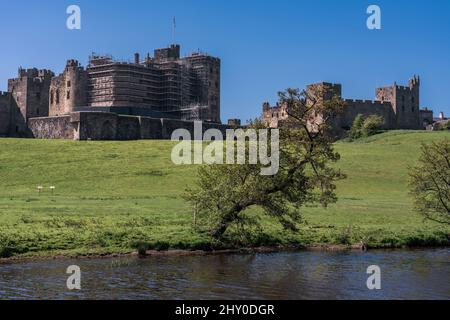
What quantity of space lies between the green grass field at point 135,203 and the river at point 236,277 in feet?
9.57

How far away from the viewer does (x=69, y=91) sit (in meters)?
124

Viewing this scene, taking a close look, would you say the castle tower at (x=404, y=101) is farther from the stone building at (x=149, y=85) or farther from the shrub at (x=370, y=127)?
the stone building at (x=149, y=85)

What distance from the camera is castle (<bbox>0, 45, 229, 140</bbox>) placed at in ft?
390

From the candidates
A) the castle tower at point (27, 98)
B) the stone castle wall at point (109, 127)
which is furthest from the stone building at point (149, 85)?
the stone castle wall at point (109, 127)

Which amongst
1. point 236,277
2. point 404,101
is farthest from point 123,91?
point 236,277

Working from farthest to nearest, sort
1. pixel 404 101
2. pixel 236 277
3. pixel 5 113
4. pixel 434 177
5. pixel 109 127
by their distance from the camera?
pixel 404 101 → pixel 5 113 → pixel 109 127 → pixel 434 177 → pixel 236 277

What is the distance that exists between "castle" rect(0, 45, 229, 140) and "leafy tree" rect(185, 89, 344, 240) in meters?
78.6

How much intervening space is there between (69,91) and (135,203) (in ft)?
269

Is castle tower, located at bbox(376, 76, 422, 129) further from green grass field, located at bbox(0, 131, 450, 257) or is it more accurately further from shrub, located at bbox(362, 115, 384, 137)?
green grass field, located at bbox(0, 131, 450, 257)

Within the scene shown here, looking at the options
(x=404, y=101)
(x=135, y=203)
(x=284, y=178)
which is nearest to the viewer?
(x=284, y=178)

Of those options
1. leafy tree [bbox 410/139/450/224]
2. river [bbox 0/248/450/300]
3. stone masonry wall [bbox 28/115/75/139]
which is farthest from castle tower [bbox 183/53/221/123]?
river [bbox 0/248/450/300]

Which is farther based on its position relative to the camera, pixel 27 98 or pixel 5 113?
pixel 27 98

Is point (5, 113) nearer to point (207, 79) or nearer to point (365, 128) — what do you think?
point (207, 79)

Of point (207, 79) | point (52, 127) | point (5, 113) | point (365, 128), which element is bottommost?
point (52, 127)
